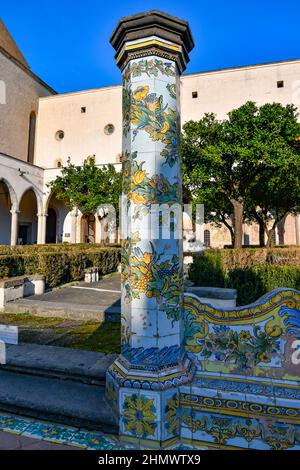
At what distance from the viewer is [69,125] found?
27.5m

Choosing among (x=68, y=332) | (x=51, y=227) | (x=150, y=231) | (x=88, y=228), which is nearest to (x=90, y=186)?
(x=88, y=228)

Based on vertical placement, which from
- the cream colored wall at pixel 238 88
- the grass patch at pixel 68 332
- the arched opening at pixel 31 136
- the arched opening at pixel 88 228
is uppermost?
the cream colored wall at pixel 238 88

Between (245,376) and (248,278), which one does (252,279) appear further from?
(245,376)

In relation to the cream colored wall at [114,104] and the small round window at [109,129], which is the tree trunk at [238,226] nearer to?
the cream colored wall at [114,104]

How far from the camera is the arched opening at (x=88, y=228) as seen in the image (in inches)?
982

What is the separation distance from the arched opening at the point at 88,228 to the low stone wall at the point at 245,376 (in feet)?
76.1

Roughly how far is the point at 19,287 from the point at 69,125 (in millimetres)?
24579

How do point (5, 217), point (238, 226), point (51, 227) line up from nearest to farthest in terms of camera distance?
1. point (238, 226)
2. point (5, 217)
3. point (51, 227)

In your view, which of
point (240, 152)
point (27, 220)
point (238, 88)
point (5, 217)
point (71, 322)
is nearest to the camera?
point (71, 322)

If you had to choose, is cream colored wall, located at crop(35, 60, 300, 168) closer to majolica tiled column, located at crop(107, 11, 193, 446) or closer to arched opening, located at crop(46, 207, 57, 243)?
arched opening, located at crop(46, 207, 57, 243)

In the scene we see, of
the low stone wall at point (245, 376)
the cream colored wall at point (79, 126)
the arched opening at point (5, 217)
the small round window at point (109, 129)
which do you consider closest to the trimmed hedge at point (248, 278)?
the low stone wall at point (245, 376)

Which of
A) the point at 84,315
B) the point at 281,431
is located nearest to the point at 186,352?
the point at 281,431

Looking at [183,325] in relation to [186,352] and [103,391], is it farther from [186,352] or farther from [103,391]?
[103,391]

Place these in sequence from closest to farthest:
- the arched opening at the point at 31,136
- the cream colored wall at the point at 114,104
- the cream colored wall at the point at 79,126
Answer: the cream colored wall at the point at 114,104, the cream colored wall at the point at 79,126, the arched opening at the point at 31,136
